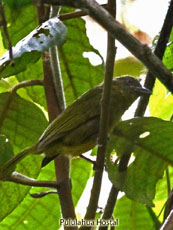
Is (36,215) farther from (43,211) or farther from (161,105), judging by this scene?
(161,105)

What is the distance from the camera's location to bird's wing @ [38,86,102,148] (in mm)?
2100

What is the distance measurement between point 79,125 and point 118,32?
0.96m

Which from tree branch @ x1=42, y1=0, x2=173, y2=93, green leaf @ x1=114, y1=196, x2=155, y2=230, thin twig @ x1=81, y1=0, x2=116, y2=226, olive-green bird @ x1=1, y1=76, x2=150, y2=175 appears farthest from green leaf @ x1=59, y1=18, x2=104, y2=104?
tree branch @ x1=42, y1=0, x2=173, y2=93

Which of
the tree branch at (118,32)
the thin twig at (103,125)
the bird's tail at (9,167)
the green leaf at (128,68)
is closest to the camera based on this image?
the tree branch at (118,32)

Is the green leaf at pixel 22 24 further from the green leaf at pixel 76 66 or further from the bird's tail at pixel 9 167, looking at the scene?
the bird's tail at pixel 9 167

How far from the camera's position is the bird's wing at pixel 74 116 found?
6.89 feet

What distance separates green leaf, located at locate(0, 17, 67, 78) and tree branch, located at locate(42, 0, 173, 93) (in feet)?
1.27

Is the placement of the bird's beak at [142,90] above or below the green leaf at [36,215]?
above

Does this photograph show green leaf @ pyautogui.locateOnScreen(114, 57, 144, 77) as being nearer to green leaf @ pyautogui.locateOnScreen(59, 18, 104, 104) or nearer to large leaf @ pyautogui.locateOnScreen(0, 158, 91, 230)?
green leaf @ pyautogui.locateOnScreen(59, 18, 104, 104)

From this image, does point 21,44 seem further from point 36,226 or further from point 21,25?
point 36,226

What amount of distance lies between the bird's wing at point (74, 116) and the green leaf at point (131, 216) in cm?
47

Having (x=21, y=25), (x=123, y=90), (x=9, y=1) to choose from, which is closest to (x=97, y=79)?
(x=123, y=90)

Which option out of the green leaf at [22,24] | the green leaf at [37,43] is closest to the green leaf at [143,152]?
the green leaf at [37,43]

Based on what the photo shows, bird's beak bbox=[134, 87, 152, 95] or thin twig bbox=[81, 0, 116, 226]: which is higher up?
thin twig bbox=[81, 0, 116, 226]
